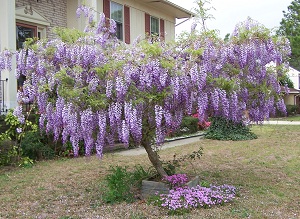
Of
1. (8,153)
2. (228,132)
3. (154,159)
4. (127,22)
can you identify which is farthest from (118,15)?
(154,159)

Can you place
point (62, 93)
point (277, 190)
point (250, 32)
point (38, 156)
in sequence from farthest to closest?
point (38, 156), point (277, 190), point (250, 32), point (62, 93)

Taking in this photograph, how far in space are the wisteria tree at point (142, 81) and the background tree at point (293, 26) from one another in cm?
2557

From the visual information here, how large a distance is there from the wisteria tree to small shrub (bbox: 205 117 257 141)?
26.0 feet

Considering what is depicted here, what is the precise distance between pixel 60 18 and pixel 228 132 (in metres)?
7.38

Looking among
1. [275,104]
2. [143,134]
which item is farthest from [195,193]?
Answer: [275,104]

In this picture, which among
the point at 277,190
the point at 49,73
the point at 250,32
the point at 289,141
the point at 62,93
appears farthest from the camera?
the point at 289,141

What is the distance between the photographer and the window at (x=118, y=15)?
15141 mm

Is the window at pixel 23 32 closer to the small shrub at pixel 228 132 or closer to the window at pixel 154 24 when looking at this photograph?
the window at pixel 154 24

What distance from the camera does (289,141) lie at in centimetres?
1371

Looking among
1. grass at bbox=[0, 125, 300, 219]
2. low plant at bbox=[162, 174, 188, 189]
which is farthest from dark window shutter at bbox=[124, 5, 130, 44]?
low plant at bbox=[162, 174, 188, 189]

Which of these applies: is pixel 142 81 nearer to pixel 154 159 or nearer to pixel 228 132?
pixel 154 159

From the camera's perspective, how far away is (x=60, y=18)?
13.2 meters

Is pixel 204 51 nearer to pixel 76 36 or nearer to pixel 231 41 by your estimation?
pixel 231 41

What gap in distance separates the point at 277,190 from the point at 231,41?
8.93 feet
